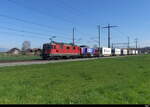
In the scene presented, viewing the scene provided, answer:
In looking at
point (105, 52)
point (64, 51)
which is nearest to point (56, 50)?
point (64, 51)

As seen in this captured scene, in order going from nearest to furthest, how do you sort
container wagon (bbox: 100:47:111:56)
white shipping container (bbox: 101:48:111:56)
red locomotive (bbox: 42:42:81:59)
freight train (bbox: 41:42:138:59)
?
red locomotive (bbox: 42:42:81:59) < freight train (bbox: 41:42:138:59) < container wagon (bbox: 100:47:111:56) < white shipping container (bbox: 101:48:111:56)

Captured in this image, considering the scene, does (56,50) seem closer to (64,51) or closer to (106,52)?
(64,51)

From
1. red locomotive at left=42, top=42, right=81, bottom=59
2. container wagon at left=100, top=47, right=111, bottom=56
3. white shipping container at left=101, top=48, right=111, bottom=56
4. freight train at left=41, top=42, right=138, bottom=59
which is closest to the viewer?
red locomotive at left=42, top=42, right=81, bottom=59

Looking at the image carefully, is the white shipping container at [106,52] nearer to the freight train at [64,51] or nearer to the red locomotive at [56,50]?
the freight train at [64,51]

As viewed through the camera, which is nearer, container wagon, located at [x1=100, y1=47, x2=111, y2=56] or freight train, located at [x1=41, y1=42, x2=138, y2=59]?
freight train, located at [x1=41, y1=42, x2=138, y2=59]

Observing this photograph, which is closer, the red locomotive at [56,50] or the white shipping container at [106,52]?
the red locomotive at [56,50]

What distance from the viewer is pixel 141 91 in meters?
7.23

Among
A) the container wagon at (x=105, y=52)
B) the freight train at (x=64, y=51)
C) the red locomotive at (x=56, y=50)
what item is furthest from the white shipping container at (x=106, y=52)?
the red locomotive at (x=56, y=50)

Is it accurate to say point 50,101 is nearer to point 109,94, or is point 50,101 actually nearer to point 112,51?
point 109,94

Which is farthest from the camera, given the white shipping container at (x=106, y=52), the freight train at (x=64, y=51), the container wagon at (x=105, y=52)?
the white shipping container at (x=106, y=52)

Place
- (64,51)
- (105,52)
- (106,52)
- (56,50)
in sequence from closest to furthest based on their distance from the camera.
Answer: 1. (56,50)
2. (64,51)
3. (105,52)
4. (106,52)

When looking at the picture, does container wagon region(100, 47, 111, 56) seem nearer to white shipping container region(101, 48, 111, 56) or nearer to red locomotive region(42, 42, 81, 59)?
white shipping container region(101, 48, 111, 56)

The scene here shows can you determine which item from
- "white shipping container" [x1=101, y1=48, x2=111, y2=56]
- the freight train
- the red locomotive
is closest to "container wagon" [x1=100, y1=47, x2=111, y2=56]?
"white shipping container" [x1=101, y1=48, x2=111, y2=56]

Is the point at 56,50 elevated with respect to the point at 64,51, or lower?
elevated
